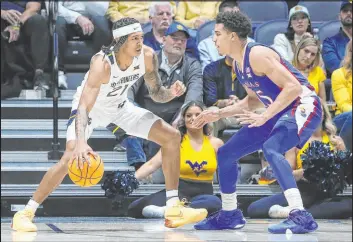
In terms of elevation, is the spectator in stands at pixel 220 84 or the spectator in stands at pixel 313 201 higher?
the spectator in stands at pixel 220 84

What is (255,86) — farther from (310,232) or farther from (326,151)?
(326,151)

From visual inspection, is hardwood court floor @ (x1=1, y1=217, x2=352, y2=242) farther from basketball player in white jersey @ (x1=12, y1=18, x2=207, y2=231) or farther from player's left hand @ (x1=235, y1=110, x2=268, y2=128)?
player's left hand @ (x1=235, y1=110, x2=268, y2=128)

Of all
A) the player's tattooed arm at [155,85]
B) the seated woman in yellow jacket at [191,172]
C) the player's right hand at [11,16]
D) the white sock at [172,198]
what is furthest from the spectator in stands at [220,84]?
the player's right hand at [11,16]

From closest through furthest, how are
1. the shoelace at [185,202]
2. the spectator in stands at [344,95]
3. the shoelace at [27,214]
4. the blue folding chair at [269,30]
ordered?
the shoelace at [27,214] < the shoelace at [185,202] < the spectator in stands at [344,95] < the blue folding chair at [269,30]

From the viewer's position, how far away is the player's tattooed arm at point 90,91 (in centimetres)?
685

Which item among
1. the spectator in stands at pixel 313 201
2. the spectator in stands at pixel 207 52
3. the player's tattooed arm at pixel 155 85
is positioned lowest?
the spectator in stands at pixel 313 201

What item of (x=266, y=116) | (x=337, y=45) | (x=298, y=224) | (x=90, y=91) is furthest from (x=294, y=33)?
(x=90, y=91)

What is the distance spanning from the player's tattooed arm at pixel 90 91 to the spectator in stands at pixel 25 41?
2951mm

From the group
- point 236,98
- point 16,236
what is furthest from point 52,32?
point 16,236

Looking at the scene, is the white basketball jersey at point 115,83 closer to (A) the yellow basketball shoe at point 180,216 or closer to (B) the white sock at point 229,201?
(A) the yellow basketball shoe at point 180,216

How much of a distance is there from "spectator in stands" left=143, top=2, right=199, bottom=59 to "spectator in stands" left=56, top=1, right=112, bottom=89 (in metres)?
0.64

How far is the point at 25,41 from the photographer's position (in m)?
10.2

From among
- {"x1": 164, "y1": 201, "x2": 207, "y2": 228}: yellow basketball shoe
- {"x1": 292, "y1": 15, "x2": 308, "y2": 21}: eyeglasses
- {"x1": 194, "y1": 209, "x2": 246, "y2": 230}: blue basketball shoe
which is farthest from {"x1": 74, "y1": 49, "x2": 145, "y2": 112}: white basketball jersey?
{"x1": 292, "y1": 15, "x2": 308, "y2": 21}: eyeglasses

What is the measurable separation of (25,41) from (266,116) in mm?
3999
